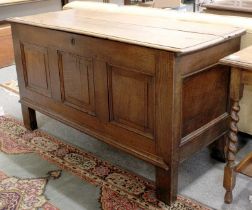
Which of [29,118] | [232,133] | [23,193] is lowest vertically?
[23,193]

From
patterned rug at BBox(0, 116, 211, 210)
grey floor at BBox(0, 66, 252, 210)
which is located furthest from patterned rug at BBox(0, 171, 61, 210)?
grey floor at BBox(0, 66, 252, 210)

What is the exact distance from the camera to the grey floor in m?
1.72

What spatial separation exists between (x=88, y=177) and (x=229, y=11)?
1.58 metres

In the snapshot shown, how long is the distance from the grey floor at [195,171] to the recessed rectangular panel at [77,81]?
338mm

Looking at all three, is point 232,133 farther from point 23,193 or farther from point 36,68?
point 36,68

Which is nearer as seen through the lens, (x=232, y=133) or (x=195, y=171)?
(x=232, y=133)

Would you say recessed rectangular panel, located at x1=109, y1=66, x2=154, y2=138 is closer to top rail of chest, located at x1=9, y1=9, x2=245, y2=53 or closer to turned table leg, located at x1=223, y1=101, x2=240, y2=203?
top rail of chest, located at x1=9, y1=9, x2=245, y2=53

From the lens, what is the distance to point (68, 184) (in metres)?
1.84

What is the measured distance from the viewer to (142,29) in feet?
5.78

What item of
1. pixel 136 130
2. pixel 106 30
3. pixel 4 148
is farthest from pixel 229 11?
pixel 4 148

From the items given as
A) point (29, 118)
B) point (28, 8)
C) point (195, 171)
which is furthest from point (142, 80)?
point (28, 8)

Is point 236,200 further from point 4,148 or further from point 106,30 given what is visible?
point 4,148

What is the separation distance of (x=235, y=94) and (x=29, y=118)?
1390 millimetres

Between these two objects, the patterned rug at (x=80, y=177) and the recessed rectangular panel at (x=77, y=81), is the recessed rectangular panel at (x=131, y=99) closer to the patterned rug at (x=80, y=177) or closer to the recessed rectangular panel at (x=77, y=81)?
the recessed rectangular panel at (x=77, y=81)
